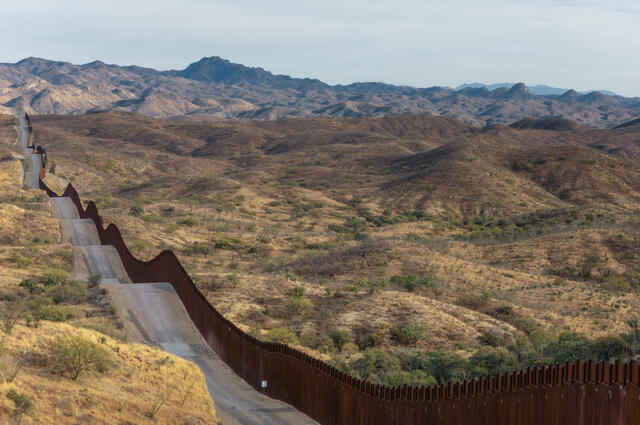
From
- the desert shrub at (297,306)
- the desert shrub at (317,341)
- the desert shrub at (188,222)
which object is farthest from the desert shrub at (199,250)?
the desert shrub at (317,341)

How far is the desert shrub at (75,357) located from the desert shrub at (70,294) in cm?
1627

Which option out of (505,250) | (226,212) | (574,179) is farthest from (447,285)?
(574,179)

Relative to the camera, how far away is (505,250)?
52.5m

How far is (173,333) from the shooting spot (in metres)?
26.4

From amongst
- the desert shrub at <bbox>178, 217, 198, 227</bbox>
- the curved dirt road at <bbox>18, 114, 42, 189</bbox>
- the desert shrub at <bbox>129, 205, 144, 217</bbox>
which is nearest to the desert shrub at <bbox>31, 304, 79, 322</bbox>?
the desert shrub at <bbox>178, 217, 198, 227</bbox>

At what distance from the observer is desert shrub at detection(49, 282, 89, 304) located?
3088 centimetres

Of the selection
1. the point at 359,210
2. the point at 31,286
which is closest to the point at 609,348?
the point at 31,286

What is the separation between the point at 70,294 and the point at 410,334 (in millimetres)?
14323

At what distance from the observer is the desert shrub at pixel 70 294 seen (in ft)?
101

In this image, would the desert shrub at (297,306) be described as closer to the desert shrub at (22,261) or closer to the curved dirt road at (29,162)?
the desert shrub at (22,261)

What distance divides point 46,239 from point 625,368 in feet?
150

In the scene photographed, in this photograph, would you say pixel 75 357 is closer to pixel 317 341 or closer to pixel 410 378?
pixel 410 378

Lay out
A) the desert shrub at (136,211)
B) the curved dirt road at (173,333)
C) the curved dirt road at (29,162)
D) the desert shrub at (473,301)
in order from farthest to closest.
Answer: the curved dirt road at (29,162)
the desert shrub at (136,211)
the desert shrub at (473,301)
the curved dirt road at (173,333)

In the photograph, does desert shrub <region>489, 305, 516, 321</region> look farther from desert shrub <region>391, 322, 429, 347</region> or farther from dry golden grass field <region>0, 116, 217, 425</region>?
dry golden grass field <region>0, 116, 217, 425</region>
